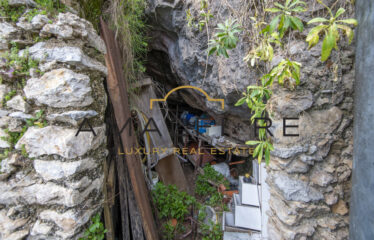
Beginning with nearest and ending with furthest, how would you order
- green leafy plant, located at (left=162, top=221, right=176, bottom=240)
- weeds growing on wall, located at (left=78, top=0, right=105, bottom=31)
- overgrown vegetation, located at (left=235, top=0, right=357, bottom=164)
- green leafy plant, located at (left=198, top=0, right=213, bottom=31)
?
overgrown vegetation, located at (left=235, top=0, right=357, bottom=164)
weeds growing on wall, located at (left=78, top=0, right=105, bottom=31)
green leafy plant, located at (left=198, top=0, right=213, bottom=31)
green leafy plant, located at (left=162, top=221, right=176, bottom=240)

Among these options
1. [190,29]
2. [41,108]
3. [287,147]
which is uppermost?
[190,29]

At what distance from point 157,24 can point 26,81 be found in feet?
6.03

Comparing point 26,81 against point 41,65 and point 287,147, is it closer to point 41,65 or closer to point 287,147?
point 41,65

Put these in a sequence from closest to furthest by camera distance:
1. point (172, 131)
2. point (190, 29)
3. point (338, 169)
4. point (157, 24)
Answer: point (338, 169), point (190, 29), point (157, 24), point (172, 131)

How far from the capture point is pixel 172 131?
3.56 meters

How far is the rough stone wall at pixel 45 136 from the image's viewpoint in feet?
3.24

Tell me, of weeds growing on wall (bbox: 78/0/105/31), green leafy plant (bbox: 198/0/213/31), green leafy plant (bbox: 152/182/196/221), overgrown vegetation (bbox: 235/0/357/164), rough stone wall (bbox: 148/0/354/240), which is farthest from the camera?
green leafy plant (bbox: 152/182/196/221)

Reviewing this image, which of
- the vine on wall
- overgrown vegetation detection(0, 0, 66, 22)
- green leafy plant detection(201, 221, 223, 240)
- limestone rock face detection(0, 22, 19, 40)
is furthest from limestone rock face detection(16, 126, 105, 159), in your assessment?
green leafy plant detection(201, 221, 223, 240)

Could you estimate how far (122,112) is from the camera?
52.7 inches

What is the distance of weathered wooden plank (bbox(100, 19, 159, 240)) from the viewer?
1.33m

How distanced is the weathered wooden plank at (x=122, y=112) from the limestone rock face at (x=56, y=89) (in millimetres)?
328

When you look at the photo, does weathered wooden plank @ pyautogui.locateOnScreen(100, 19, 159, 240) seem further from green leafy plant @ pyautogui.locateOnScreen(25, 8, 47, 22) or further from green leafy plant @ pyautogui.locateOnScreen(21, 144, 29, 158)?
green leafy plant @ pyautogui.locateOnScreen(21, 144, 29, 158)

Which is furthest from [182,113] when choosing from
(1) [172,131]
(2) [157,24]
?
(2) [157,24]

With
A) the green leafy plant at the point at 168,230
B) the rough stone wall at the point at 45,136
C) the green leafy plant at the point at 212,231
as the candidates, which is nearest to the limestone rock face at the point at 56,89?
the rough stone wall at the point at 45,136
